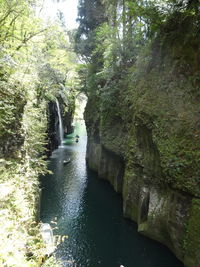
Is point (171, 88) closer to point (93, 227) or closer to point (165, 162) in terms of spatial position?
point (165, 162)

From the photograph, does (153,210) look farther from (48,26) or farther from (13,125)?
(48,26)

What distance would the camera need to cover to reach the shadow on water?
8.09 meters

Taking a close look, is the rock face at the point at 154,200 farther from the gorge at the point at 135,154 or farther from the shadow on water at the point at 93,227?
the shadow on water at the point at 93,227

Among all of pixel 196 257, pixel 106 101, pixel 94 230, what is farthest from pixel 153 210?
pixel 106 101

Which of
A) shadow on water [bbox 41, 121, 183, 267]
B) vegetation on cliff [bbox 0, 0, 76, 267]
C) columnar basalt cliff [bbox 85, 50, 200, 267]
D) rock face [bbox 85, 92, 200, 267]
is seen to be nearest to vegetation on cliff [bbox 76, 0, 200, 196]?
columnar basalt cliff [bbox 85, 50, 200, 267]

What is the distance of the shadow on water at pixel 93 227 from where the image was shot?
8086 millimetres

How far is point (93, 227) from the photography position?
10.3m

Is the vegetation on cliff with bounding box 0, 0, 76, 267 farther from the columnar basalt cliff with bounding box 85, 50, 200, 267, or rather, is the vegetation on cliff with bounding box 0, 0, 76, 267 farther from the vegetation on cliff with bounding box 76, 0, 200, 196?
the columnar basalt cliff with bounding box 85, 50, 200, 267

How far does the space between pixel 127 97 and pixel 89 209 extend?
26.2 ft

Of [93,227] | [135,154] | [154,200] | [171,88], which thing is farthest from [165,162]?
[93,227]

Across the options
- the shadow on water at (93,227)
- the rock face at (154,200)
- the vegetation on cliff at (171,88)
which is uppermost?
the vegetation on cliff at (171,88)

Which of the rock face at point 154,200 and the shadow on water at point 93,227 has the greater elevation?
the rock face at point 154,200

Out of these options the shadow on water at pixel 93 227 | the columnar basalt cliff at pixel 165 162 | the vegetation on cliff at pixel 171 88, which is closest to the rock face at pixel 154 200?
the columnar basalt cliff at pixel 165 162

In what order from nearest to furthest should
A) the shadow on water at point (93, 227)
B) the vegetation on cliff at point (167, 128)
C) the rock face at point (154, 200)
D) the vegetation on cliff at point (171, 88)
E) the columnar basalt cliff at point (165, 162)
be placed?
the rock face at point (154, 200), the columnar basalt cliff at point (165, 162), the vegetation on cliff at point (167, 128), the vegetation on cliff at point (171, 88), the shadow on water at point (93, 227)
